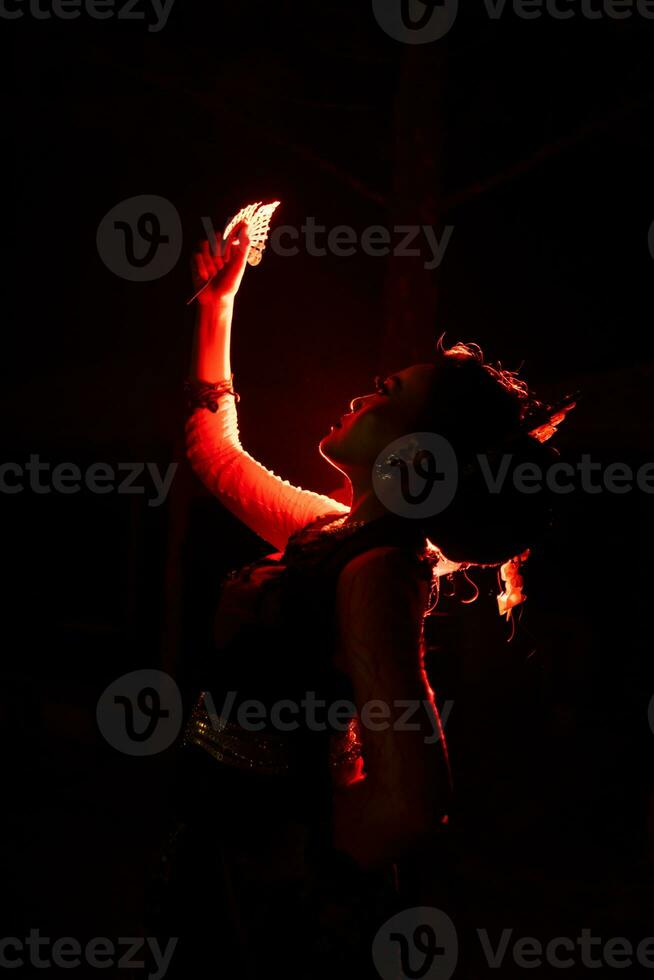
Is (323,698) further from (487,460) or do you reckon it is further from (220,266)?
(220,266)

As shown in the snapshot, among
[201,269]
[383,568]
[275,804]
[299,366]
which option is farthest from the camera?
[299,366]

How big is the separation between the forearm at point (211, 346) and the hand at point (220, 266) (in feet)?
0.10

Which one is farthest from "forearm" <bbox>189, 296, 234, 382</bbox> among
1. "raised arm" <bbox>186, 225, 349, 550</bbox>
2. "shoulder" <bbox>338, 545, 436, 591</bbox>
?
"shoulder" <bbox>338, 545, 436, 591</bbox>

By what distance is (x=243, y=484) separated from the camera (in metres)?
2.03

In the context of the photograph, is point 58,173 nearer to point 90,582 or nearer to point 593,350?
point 90,582

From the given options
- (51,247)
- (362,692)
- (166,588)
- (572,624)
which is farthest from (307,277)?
(362,692)

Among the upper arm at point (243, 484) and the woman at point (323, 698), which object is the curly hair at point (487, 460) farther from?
the upper arm at point (243, 484)

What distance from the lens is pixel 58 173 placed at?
467cm

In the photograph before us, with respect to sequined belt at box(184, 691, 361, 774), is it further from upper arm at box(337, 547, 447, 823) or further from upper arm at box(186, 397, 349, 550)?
upper arm at box(186, 397, 349, 550)

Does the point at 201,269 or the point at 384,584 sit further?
the point at 201,269

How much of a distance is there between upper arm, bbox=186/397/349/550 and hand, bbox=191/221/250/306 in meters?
0.29

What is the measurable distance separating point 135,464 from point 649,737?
4337 millimetres

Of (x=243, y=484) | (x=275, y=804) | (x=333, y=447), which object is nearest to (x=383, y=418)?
(x=333, y=447)

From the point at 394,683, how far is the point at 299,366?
3.67 m
